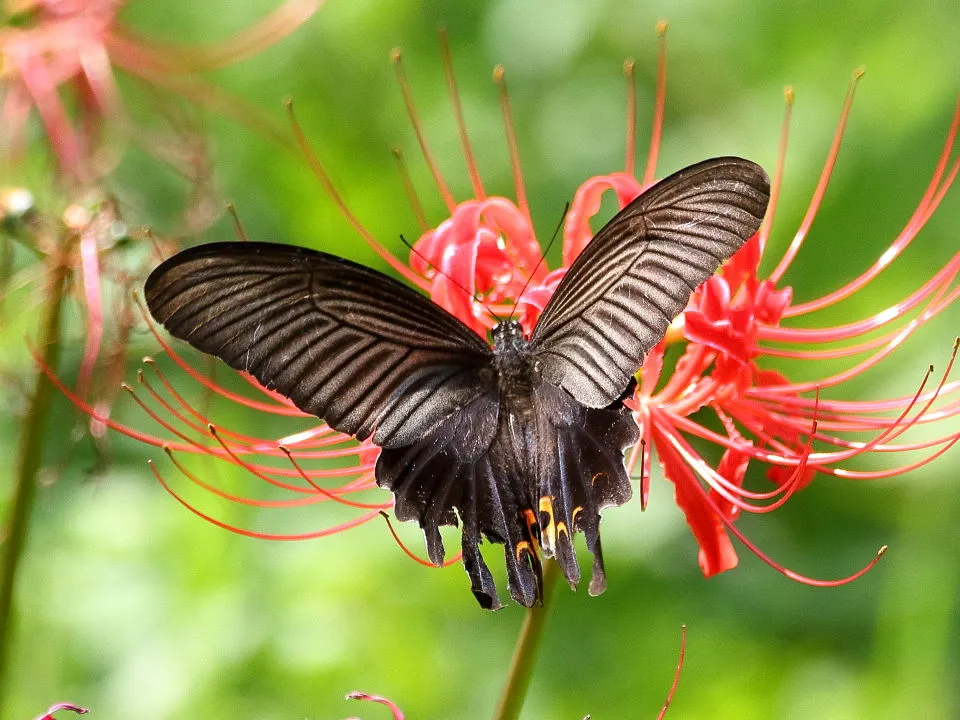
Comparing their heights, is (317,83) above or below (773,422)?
above

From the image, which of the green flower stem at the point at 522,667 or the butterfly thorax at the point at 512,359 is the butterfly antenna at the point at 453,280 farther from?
the green flower stem at the point at 522,667

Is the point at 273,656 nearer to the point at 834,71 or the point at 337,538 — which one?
the point at 337,538

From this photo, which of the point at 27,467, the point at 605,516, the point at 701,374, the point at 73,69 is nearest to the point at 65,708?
the point at 27,467

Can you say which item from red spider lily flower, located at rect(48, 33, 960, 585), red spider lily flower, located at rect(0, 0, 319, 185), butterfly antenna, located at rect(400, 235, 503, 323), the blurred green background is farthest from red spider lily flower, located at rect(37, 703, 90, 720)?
red spider lily flower, located at rect(0, 0, 319, 185)

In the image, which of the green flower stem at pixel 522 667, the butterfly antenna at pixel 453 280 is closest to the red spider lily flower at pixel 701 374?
the butterfly antenna at pixel 453 280

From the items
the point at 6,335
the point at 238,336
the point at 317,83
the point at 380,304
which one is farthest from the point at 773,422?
the point at 317,83
